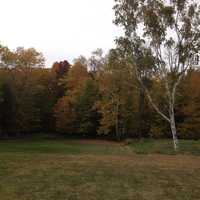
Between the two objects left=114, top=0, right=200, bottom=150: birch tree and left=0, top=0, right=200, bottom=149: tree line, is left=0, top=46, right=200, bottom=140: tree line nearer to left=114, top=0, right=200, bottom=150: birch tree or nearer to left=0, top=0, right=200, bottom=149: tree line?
left=0, top=0, right=200, bottom=149: tree line

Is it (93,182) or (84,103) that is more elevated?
(84,103)

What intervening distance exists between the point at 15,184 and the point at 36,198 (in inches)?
63.9

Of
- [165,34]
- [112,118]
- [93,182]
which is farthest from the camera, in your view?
[112,118]

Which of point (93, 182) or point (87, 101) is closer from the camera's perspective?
point (93, 182)

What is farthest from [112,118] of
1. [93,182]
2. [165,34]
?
[93,182]

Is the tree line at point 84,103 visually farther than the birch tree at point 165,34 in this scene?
Yes

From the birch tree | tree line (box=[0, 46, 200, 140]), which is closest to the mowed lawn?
the birch tree

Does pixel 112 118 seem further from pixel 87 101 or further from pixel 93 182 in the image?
pixel 93 182

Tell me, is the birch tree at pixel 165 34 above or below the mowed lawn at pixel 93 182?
above

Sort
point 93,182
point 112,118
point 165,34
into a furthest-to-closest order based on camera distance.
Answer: point 112,118, point 165,34, point 93,182

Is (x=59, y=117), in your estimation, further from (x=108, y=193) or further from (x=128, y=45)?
(x=108, y=193)

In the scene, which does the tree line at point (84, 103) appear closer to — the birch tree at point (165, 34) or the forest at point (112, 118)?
the forest at point (112, 118)

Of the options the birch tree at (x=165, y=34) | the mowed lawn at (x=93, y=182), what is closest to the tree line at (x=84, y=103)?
the birch tree at (x=165, y=34)

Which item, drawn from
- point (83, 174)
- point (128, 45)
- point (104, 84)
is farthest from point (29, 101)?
point (83, 174)
